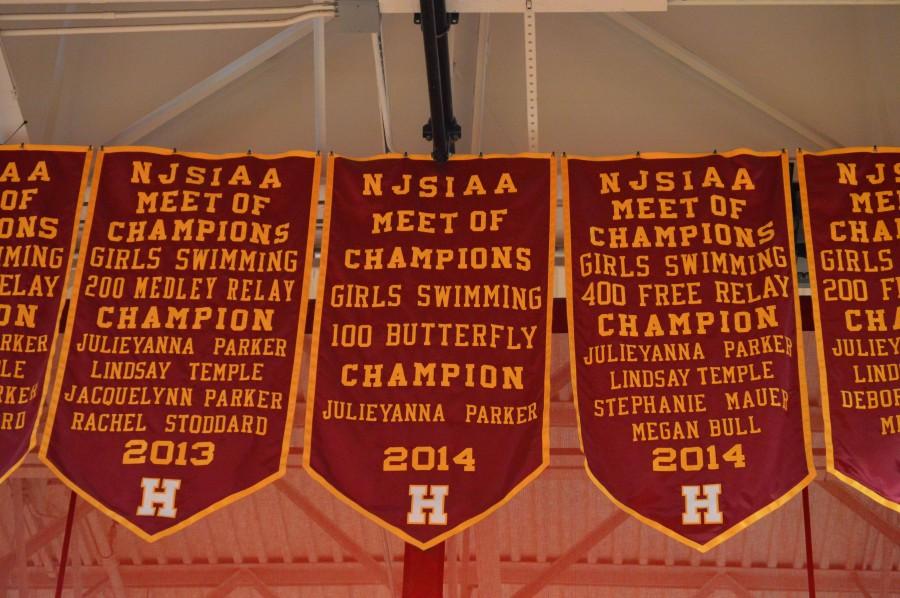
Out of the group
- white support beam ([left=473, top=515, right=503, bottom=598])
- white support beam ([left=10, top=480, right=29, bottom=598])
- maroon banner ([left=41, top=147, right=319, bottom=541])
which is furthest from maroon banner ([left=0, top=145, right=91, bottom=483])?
white support beam ([left=10, top=480, right=29, bottom=598])

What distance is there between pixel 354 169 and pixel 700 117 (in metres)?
2.92

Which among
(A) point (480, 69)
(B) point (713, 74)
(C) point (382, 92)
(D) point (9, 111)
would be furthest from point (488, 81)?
(D) point (9, 111)

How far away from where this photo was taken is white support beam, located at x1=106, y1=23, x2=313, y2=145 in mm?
9289

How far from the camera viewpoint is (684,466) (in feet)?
24.2

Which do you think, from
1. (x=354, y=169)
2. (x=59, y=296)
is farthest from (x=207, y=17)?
(x=59, y=296)

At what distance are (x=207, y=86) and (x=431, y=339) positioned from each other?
3060 millimetres

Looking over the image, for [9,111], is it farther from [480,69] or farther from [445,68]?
[480,69]

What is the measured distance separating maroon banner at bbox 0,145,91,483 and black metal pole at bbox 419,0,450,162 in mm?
2597

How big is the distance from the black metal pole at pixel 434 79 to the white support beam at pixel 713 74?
2078 millimetres

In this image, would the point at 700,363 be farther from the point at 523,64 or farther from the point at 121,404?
the point at 121,404

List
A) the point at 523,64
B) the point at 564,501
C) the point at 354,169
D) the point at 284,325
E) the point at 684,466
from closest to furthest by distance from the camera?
the point at 684,466, the point at 284,325, the point at 354,169, the point at 523,64, the point at 564,501

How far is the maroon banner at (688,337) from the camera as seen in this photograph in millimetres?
7340

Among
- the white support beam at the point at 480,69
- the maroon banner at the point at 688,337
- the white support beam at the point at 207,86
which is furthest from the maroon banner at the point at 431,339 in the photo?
the white support beam at the point at 207,86

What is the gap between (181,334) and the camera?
793cm
